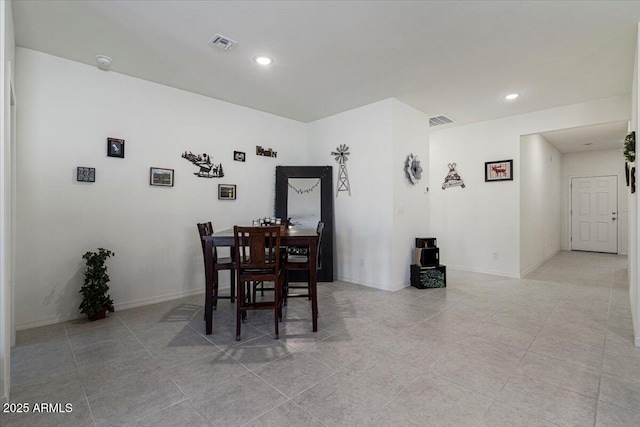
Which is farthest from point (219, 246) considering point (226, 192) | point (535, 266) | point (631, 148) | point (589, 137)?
point (589, 137)

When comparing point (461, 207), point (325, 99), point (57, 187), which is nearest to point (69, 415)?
point (57, 187)

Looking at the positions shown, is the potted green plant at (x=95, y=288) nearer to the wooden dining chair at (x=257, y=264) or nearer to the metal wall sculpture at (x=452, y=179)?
the wooden dining chair at (x=257, y=264)

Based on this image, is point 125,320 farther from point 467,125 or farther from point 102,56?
point 467,125

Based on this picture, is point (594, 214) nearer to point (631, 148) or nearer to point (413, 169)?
point (631, 148)

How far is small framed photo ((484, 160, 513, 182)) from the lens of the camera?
4.96 m

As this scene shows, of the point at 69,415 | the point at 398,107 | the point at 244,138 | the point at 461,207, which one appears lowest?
A: the point at 69,415

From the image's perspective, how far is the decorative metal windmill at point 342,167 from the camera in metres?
4.77

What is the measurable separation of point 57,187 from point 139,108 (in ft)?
4.05

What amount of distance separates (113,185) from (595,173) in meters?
10.2

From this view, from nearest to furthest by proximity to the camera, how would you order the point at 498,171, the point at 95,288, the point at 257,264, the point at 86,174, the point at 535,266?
the point at 257,264 → the point at 95,288 → the point at 86,174 → the point at 498,171 → the point at 535,266

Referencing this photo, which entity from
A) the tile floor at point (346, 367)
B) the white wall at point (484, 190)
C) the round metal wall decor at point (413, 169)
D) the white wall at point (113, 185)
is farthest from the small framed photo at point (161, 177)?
the white wall at point (484, 190)

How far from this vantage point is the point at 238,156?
177 inches

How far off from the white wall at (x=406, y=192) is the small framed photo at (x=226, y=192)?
2.33 m

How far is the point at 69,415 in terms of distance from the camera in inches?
65.6
